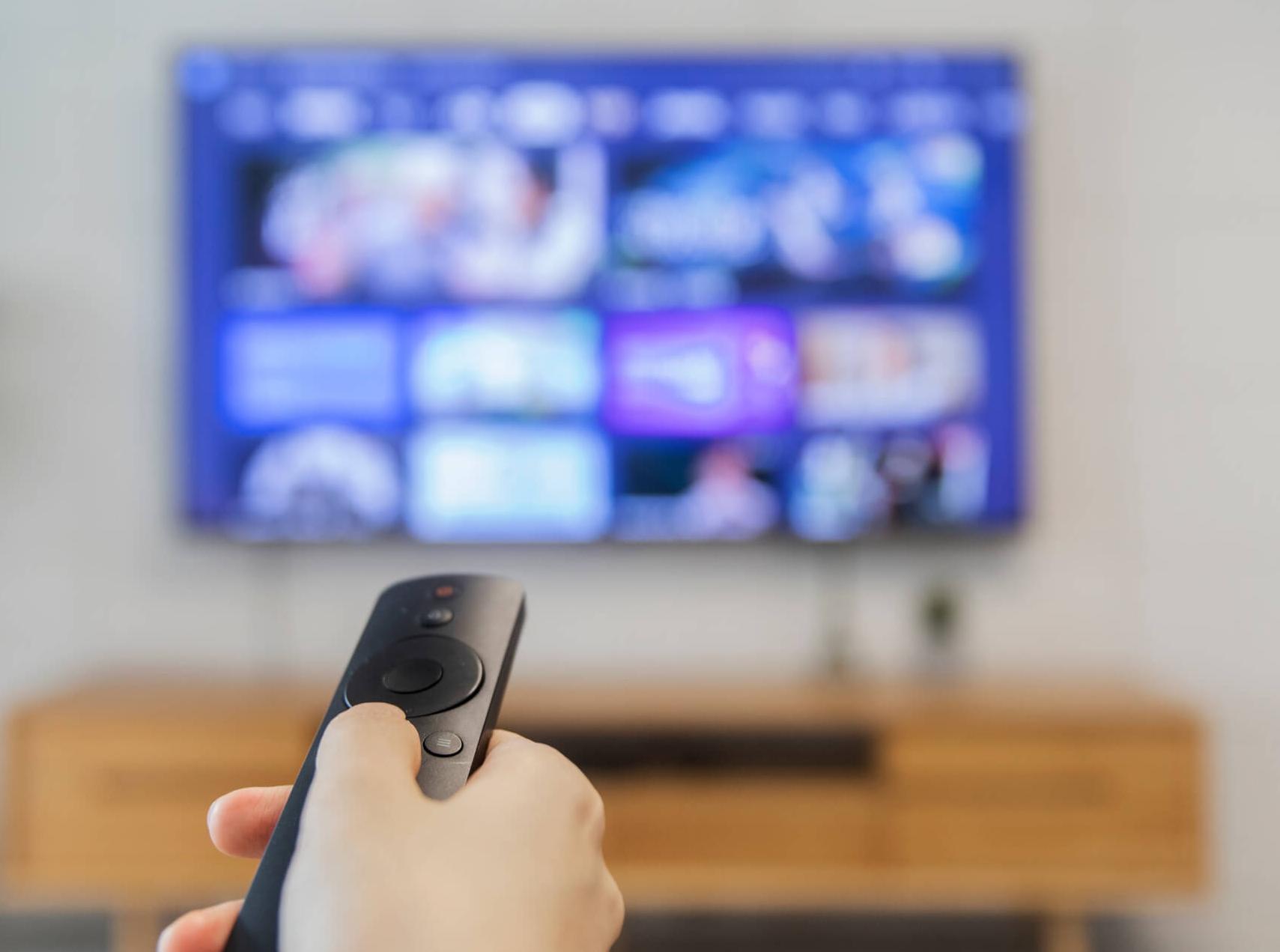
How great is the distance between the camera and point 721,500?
2.22 m

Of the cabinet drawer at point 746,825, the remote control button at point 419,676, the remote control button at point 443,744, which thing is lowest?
the cabinet drawer at point 746,825

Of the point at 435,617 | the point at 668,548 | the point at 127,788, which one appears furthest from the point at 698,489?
the point at 435,617

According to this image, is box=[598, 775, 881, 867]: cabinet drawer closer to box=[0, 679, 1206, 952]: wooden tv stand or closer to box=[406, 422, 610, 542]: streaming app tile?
box=[0, 679, 1206, 952]: wooden tv stand

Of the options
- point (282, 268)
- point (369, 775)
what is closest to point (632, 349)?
point (282, 268)

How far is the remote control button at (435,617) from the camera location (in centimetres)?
54

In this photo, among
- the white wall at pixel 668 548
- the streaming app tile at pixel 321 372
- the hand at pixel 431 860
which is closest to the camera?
the hand at pixel 431 860

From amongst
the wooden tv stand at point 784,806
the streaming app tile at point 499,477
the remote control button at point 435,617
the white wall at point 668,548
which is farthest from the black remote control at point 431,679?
the white wall at point 668,548

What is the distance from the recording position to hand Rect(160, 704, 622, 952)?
37 cm

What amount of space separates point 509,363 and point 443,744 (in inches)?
70.6

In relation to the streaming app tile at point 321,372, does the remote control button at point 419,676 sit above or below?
below

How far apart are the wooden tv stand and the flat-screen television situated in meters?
0.44

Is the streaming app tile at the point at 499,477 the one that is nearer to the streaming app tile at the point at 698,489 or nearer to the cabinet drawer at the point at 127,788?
the streaming app tile at the point at 698,489

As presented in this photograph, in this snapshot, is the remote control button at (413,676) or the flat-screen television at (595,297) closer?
the remote control button at (413,676)

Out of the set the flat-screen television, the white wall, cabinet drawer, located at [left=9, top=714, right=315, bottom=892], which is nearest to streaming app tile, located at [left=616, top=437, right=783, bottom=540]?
the flat-screen television
